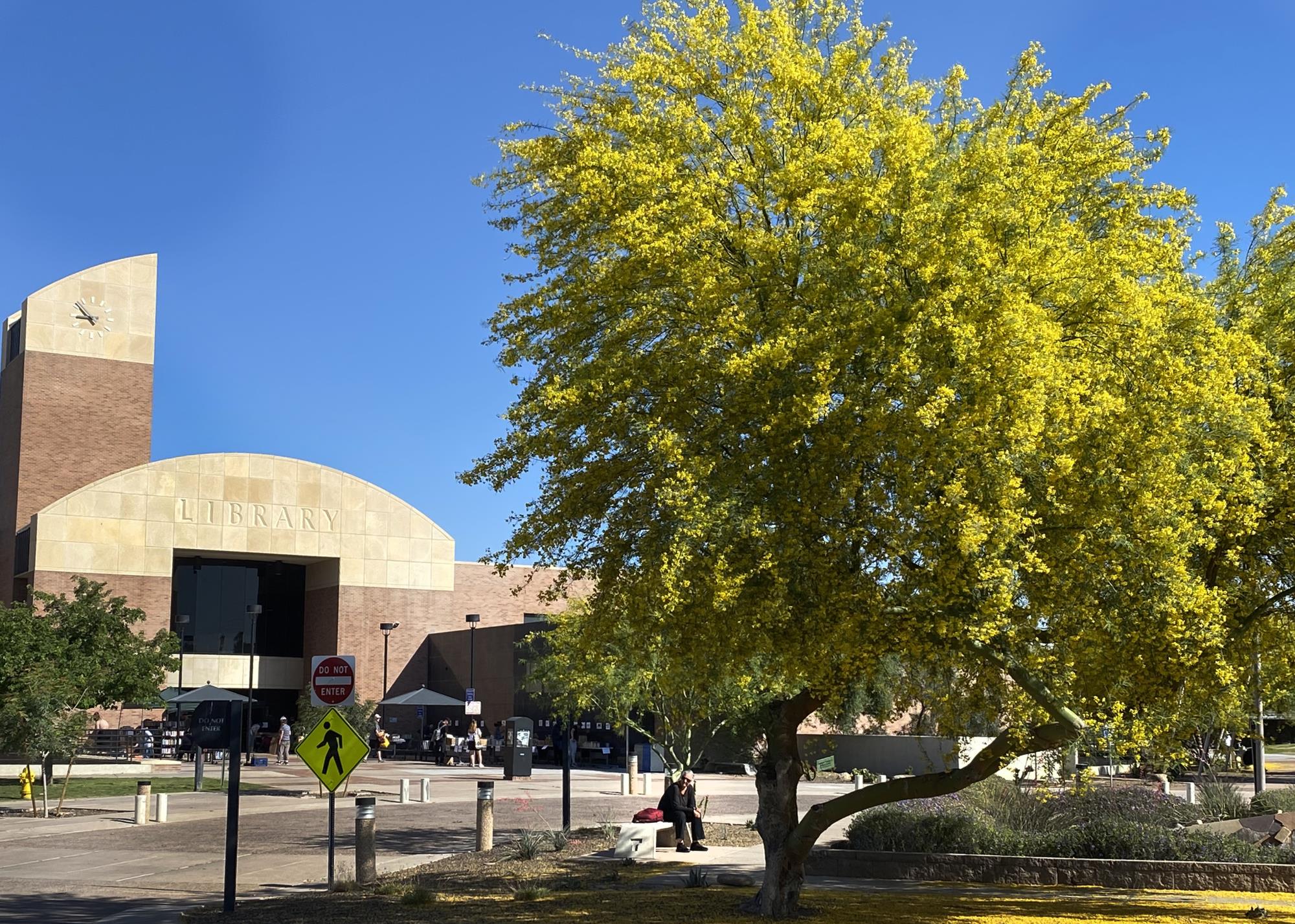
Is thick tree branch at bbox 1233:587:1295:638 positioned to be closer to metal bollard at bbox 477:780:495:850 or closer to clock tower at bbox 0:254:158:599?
metal bollard at bbox 477:780:495:850

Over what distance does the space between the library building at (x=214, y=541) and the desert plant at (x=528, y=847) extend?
35.9m

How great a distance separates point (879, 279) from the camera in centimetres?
1144

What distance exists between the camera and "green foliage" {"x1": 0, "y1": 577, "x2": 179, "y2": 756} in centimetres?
3061

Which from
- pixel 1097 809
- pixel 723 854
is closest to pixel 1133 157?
pixel 1097 809

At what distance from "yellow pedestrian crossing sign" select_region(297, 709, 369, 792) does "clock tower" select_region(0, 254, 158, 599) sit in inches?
1926

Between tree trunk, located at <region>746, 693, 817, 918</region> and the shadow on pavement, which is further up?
tree trunk, located at <region>746, 693, 817, 918</region>

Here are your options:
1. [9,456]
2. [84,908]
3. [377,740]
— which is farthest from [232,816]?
[9,456]

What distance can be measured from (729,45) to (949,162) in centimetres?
296

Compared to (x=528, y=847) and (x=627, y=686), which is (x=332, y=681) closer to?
(x=528, y=847)

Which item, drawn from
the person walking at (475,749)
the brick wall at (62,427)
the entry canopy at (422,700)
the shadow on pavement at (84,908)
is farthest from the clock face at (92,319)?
the shadow on pavement at (84,908)

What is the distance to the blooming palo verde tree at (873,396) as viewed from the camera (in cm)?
1096

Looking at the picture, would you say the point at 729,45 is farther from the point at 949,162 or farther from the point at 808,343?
the point at 808,343

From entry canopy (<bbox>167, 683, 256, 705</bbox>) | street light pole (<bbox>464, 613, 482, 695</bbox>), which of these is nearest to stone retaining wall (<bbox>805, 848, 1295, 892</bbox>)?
entry canopy (<bbox>167, 683, 256, 705</bbox>)

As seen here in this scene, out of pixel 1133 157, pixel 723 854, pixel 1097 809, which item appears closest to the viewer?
pixel 1133 157
